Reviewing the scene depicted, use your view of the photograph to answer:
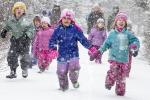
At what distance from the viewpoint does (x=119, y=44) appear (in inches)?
444

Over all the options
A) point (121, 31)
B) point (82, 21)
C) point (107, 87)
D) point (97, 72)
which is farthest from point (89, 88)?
point (82, 21)

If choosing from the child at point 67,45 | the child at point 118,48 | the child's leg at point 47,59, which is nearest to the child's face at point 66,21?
the child at point 67,45

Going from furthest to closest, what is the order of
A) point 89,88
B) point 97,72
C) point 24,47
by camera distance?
point 97,72 < point 24,47 < point 89,88

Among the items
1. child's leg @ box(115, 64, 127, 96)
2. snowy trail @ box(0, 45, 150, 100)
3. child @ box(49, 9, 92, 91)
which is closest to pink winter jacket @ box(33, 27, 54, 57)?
snowy trail @ box(0, 45, 150, 100)

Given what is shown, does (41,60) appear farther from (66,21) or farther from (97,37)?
(97,37)

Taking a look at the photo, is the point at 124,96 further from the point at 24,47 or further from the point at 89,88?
the point at 24,47

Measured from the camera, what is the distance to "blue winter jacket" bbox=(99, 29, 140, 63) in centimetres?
1120

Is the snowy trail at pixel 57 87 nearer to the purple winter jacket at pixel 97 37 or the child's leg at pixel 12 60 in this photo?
the child's leg at pixel 12 60

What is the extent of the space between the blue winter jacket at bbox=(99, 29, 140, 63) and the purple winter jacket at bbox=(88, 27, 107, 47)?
8.28m

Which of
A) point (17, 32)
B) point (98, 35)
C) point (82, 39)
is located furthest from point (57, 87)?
point (98, 35)

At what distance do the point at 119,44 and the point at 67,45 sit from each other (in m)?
1.18

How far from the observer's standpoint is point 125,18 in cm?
1123

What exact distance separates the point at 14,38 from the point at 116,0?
7849cm

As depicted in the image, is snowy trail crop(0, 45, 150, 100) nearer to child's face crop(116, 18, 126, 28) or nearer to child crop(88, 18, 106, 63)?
child's face crop(116, 18, 126, 28)
